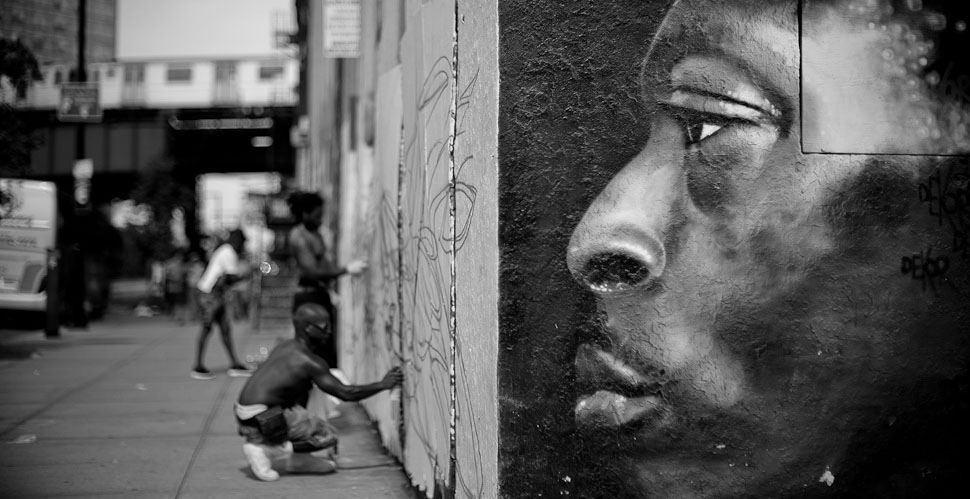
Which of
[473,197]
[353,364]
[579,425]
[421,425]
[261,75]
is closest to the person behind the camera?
[579,425]

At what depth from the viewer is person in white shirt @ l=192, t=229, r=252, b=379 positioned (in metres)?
10.9

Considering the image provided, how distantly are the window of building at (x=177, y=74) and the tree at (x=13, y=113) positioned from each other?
1477 inches

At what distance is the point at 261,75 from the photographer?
1970 inches

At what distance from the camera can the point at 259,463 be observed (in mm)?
5988

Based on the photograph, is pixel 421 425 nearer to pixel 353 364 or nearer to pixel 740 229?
pixel 740 229

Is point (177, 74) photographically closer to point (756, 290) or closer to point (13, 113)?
point (13, 113)

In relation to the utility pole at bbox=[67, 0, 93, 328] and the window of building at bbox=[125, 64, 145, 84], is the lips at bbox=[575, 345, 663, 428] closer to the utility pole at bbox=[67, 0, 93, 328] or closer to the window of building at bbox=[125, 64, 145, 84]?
the utility pole at bbox=[67, 0, 93, 328]

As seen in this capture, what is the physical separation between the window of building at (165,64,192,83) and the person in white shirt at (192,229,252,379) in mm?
40357

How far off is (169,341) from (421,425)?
12443 millimetres

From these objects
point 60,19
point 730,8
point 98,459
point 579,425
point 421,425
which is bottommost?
point 98,459

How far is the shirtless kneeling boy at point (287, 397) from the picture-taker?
5.98 metres

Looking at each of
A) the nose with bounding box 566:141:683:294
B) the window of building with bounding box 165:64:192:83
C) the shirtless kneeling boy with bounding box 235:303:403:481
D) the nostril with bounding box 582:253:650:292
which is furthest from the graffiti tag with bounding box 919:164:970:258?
the window of building with bounding box 165:64:192:83

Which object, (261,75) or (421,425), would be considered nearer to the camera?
(421,425)

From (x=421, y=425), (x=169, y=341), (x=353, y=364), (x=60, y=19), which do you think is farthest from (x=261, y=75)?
(x=421, y=425)
